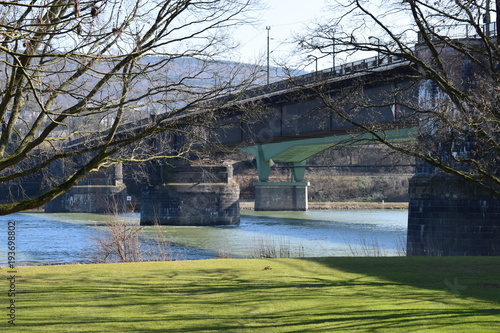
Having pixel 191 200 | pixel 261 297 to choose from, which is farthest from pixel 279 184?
pixel 261 297

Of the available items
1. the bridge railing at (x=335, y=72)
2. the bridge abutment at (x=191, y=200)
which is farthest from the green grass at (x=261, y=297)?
the bridge abutment at (x=191, y=200)

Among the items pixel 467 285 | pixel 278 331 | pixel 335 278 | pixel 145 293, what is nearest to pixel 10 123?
pixel 145 293

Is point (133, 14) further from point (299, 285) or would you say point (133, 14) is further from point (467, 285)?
point (467, 285)

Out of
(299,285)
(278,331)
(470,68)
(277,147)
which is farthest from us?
(277,147)

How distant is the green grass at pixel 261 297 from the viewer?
30.0 ft

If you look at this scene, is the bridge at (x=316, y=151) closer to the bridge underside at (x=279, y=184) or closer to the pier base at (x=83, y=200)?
the bridge underside at (x=279, y=184)

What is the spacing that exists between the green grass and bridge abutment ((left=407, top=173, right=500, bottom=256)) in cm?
1083

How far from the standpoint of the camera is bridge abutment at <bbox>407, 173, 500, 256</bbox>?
86.6 feet

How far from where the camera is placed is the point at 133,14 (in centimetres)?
1166

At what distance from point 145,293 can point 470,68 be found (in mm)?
18503

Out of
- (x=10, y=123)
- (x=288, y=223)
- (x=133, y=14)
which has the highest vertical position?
(x=133, y=14)

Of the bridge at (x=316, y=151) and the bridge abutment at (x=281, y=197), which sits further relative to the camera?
the bridge abutment at (x=281, y=197)

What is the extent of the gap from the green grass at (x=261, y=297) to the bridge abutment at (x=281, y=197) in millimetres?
70463

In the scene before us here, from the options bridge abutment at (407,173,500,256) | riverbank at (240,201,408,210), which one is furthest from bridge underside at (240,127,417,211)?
bridge abutment at (407,173,500,256)
